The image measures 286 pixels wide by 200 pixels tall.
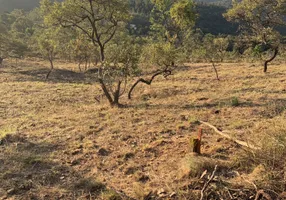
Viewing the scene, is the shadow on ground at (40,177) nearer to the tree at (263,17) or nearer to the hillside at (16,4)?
the tree at (263,17)

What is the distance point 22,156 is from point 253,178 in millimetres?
6095

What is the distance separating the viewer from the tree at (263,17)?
1869 centimetres

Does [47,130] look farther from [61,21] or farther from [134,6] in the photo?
[134,6]

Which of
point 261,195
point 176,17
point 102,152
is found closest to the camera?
point 261,195

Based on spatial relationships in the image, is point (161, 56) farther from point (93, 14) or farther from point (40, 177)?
point (40, 177)

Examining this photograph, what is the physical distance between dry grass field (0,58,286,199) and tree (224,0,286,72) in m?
4.97

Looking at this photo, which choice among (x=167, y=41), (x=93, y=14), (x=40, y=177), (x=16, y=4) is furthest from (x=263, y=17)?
(x=16, y=4)

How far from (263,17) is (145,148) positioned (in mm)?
16542

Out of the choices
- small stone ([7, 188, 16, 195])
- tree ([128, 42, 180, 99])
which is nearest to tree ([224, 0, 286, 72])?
tree ([128, 42, 180, 99])

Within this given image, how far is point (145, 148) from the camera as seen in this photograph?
7570 mm

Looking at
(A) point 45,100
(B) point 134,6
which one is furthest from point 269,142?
(B) point 134,6

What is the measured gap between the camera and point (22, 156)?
7.62 meters

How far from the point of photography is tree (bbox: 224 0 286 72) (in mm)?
18688

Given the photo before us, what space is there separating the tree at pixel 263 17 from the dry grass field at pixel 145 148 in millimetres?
4971
